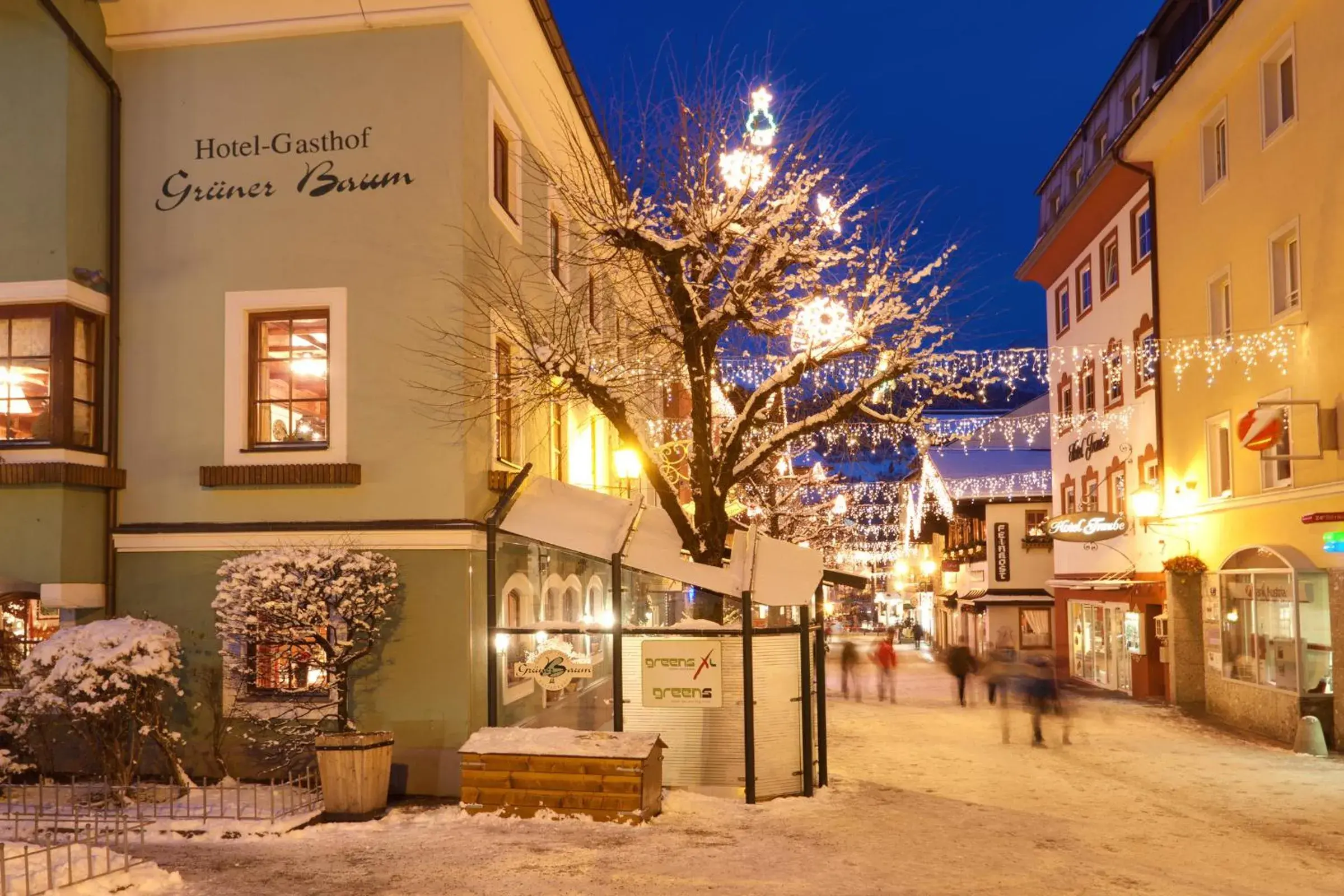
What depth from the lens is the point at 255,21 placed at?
48.1 ft

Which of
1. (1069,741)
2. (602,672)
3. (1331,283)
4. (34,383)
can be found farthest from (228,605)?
(1331,283)

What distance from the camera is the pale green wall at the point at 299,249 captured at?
46.7ft

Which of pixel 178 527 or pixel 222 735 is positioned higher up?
pixel 178 527

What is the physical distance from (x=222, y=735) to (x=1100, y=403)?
23.3 metres

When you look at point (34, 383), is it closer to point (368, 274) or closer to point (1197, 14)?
point (368, 274)

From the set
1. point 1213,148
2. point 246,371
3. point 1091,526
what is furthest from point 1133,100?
point 246,371

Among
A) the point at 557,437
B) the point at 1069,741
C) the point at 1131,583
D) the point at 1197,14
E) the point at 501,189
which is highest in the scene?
the point at 1197,14

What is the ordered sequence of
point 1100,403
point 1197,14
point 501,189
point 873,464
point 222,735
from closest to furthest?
1. point 222,735
2. point 501,189
3. point 1197,14
4. point 1100,403
5. point 873,464

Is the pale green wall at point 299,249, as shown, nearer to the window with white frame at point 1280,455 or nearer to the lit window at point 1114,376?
the window with white frame at point 1280,455

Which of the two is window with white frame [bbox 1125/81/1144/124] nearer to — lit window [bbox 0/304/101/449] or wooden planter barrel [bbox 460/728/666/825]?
wooden planter barrel [bbox 460/728/666/825]

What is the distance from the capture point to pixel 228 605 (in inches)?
522

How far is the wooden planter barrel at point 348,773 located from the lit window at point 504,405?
4231 mm

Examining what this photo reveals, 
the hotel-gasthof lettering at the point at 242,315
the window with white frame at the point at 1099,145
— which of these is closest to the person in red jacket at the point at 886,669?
the window with white frame at the point at 1099,145

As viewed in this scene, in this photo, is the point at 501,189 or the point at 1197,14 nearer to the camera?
the point at 501,189
